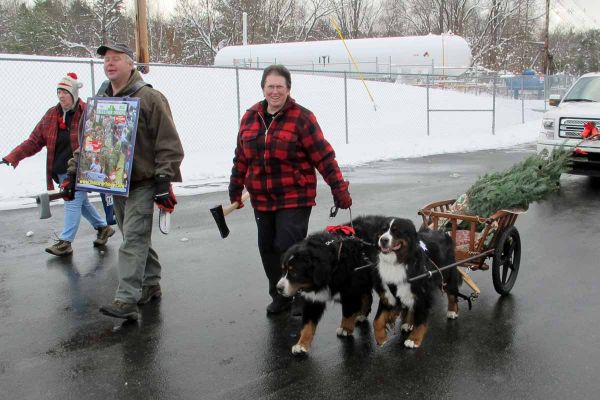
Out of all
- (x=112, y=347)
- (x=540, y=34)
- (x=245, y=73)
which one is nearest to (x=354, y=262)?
(x=112, y=347)

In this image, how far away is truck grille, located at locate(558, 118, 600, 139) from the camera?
11.2 metres

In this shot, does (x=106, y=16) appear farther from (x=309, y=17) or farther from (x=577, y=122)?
(x=577, y=122)

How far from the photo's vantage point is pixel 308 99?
26516mm

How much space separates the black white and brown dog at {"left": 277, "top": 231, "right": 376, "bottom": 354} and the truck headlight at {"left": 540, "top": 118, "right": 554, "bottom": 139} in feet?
28.0

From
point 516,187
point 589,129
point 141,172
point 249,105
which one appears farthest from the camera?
point 249,105

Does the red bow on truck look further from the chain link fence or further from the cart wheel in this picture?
the chain link fence

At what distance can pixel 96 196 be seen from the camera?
10.2 metres

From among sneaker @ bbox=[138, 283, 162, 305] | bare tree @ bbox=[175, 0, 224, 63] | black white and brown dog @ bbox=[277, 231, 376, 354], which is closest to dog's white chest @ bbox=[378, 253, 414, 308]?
black white and brown dog @ bbox=[277, 231, 376, 354]

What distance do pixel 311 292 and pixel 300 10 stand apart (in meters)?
67.4

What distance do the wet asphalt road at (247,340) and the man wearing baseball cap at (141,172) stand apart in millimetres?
358

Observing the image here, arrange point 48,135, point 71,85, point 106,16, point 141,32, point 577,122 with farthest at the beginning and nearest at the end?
point 106,16
point 141,32
point 577,122
point 48,135
point 71,85

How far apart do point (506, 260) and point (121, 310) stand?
10.9 ft

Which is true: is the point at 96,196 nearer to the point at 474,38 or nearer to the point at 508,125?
the point at 508,125

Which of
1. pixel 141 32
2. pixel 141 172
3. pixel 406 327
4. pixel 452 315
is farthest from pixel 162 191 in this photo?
pixel 141 32
